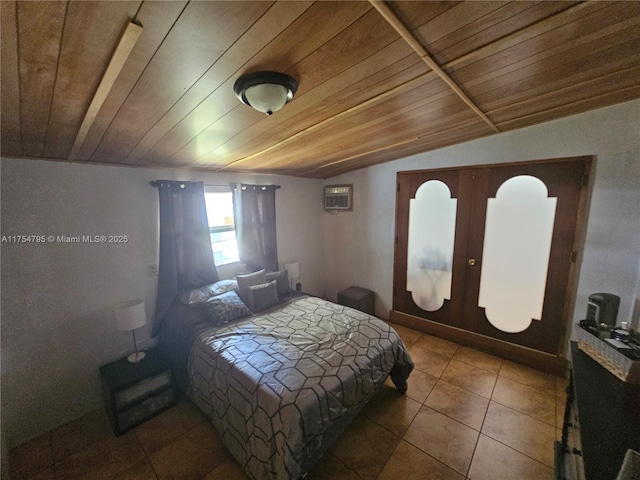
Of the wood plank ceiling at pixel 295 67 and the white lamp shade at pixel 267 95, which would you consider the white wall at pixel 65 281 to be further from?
the white lamp shade at pixel 267 95

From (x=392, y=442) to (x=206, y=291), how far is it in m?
2.17

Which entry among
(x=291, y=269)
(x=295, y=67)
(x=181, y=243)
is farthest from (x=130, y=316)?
(x=295, y=67)

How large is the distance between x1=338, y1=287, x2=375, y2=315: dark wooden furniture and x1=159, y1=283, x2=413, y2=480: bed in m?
1.00

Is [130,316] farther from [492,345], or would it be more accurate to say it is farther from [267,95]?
[492,345]

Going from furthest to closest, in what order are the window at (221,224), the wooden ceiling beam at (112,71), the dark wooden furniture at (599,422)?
the window at (221,224)
the dark wooden furniture at (599,422)
the wooden ceiling beam at (112,71)

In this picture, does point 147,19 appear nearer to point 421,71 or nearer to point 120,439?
point 421,71

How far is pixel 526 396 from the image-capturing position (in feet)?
7.48

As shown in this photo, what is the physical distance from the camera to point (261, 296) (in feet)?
9.09

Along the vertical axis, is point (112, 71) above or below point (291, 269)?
above

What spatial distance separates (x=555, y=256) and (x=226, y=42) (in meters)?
3.20

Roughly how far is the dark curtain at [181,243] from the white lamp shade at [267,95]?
1854 mm

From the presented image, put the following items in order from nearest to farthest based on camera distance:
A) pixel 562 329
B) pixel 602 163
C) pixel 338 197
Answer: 1. pixel 602 163
2. pixel 562 329
3. pixel 338 197

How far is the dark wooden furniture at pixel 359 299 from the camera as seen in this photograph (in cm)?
360

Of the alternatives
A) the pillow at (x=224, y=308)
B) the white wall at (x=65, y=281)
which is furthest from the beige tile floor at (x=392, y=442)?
the pillow at (x=224, y=308)
